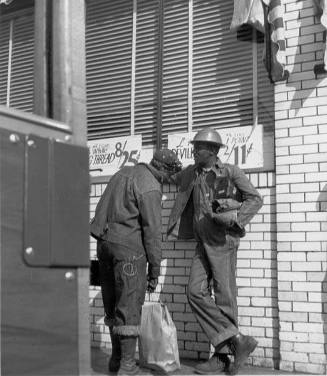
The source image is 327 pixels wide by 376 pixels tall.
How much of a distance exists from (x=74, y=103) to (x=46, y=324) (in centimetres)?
68

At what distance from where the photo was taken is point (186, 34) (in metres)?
5.95

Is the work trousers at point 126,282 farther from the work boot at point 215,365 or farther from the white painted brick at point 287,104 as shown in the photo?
the white painted brick at point 287,104

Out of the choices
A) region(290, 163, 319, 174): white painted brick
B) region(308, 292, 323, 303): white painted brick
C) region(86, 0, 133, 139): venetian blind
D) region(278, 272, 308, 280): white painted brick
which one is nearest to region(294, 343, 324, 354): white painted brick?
region(308, 292, 323, 303): white painted brick

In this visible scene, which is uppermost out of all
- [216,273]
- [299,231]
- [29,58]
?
[29,58]

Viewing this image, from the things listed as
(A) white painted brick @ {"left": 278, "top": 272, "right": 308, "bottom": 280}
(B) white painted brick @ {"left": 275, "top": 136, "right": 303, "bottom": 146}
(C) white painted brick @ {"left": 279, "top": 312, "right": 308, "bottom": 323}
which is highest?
(B) white painted brick @ {"left": 275, "top": 136, "right": 303, "bottom": 146}

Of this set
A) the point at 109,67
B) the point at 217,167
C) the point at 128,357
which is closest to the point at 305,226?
the point at 217,167

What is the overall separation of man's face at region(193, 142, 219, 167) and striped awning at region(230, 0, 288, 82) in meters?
0.78

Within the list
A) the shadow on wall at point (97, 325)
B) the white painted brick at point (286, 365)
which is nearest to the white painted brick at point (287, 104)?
the white painted brick at point (286, 365)

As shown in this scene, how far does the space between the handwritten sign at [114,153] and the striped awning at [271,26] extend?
1.65 meters

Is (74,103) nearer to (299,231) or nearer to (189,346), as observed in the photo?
(299,231)

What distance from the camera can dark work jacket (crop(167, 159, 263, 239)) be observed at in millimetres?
4820

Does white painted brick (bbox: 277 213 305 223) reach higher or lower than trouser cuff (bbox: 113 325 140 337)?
higher

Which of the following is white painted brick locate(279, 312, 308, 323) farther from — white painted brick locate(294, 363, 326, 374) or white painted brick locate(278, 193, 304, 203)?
white painted brick locate(278, 193, 304, 203)

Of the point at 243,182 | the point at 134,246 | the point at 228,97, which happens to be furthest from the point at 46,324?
the point at 228,97
